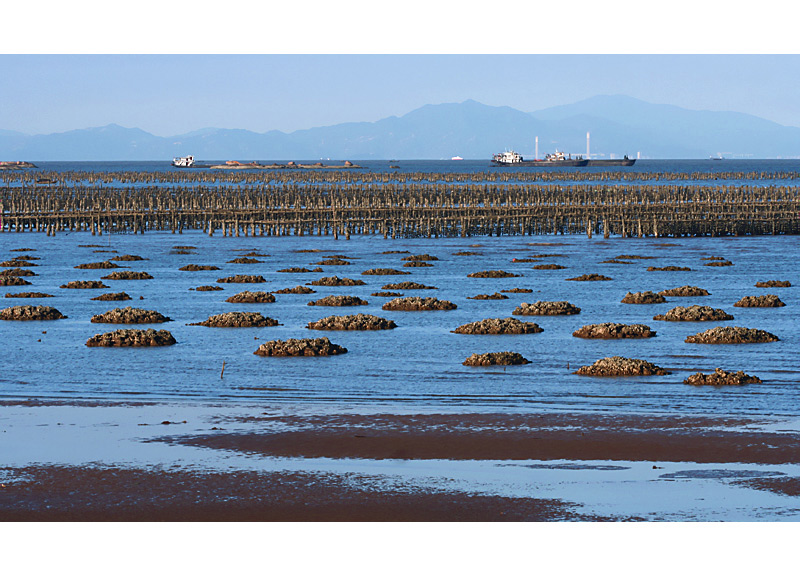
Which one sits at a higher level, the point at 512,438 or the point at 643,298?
the point at 512,438

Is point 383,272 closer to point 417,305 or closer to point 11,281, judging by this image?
point 417,305

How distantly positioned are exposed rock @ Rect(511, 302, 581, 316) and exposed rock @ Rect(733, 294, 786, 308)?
845 centimetres

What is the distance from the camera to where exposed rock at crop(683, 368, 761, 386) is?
32.7m

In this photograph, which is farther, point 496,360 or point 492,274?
point 492,274

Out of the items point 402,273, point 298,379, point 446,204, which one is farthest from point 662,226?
point 298,379

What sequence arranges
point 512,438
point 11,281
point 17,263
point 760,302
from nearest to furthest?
point 512,438, point 760,302, point 11,281, point 17,263

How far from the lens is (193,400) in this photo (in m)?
31.1

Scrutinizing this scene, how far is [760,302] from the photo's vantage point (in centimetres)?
5444

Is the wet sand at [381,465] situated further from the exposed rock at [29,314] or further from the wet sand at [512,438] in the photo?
the exposed rock at [29,314]

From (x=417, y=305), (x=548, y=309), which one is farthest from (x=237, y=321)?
(x=548, y=309)

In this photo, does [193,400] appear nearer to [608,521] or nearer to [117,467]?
[117,467]

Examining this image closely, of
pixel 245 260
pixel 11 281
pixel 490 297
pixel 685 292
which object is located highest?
pixel 685 292

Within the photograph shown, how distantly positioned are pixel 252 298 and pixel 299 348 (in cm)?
1939

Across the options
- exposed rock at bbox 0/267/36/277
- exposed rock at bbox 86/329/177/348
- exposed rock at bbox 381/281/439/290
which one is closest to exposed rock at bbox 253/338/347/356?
exposed rock at bbox 86/329/177/348
